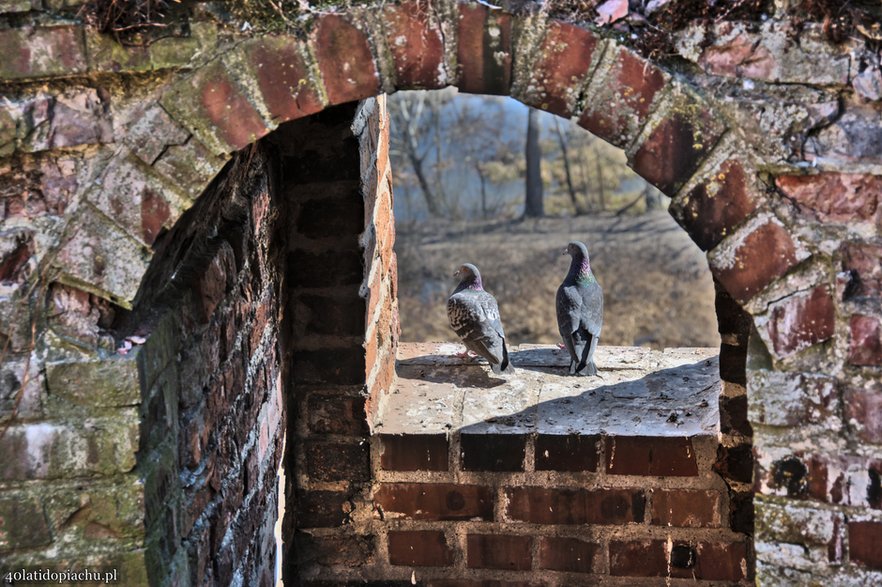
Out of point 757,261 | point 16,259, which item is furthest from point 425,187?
point 757,261

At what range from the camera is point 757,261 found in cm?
167

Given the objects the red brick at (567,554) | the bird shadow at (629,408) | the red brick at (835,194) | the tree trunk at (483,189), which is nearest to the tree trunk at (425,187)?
the tree trunk at (483,189)

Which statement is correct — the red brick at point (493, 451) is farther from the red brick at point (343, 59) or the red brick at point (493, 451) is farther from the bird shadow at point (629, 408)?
the red brick at point (343, 59)

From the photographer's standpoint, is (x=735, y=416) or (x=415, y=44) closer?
(x=415, y=44)

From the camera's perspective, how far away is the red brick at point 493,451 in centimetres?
295

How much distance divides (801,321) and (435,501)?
1617mm

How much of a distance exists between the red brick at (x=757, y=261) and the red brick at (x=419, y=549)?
1647 mm

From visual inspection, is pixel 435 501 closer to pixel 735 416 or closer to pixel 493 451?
pixel 493 451

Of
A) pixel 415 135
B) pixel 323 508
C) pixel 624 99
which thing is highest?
pixel 415 135

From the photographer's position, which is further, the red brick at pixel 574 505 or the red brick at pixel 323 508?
the red brick at pixel 323 508

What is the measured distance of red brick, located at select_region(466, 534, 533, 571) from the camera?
304 centimetres

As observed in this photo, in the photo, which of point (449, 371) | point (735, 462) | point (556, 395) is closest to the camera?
point (735, 462)

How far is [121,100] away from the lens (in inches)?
68.6

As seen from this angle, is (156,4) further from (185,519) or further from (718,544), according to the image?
(718,544)
